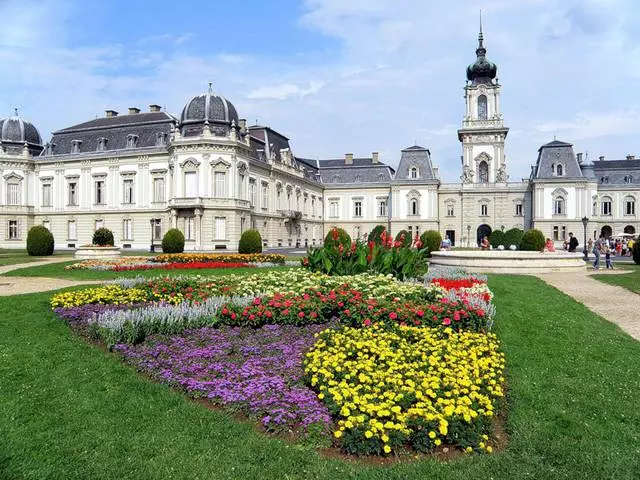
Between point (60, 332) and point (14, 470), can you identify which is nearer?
point (14, 470)

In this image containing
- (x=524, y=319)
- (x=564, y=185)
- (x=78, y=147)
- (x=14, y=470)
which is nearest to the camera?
(x=14, y=470)

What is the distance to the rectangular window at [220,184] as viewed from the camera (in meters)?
43.5

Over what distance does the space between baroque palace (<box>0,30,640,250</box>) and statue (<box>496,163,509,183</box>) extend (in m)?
0.12

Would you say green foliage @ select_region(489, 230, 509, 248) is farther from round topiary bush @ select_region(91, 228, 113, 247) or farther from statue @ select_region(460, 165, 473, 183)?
round topiary bush @ select_region(91, 228, 113, 247)

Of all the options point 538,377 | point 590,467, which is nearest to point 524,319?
point 538,377

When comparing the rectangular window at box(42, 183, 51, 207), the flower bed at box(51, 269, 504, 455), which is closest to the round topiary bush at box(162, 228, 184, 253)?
A: the flower bed at box(51, 269, 504, 455)

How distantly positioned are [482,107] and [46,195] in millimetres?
49779

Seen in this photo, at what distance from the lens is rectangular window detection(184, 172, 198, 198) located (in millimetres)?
43656

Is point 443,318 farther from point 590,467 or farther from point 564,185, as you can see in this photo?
point 564,185

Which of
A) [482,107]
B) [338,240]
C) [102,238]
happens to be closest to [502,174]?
[482,107]

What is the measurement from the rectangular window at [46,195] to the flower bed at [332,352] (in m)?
46.6

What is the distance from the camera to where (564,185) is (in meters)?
58.8

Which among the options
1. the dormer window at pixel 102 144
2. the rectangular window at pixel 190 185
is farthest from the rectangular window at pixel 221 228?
the dormer window at pixel 102 144

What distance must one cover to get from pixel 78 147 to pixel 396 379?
52.5 meters
